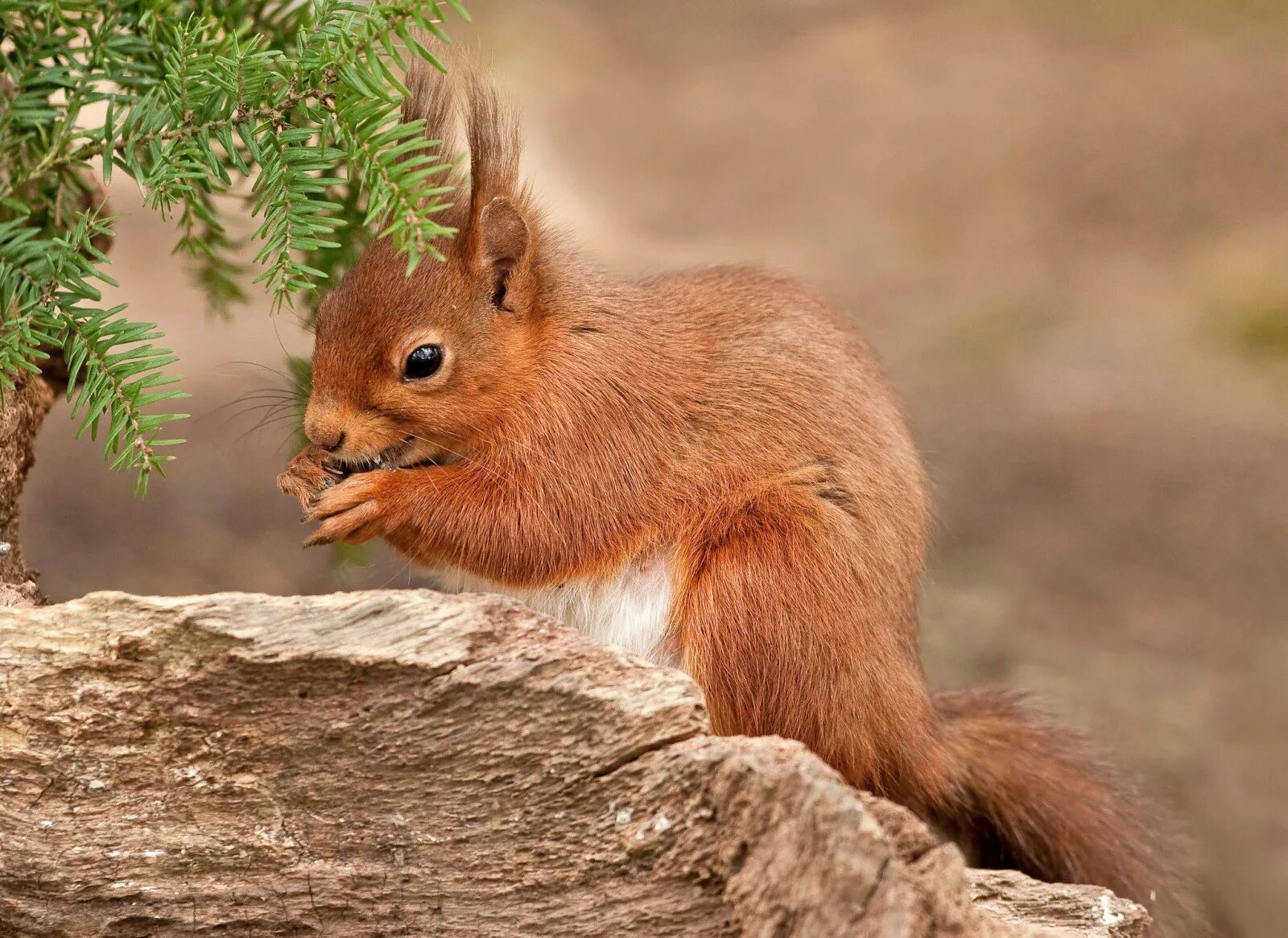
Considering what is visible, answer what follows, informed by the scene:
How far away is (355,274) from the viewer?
1683 millimetres

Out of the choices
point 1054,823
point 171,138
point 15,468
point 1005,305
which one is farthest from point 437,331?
point 1005,305

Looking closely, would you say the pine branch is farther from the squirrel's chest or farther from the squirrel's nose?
the squirrel's chest

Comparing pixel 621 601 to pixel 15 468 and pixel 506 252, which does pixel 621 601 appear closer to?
pixel 506 252

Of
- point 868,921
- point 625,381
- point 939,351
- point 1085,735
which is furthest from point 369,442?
point 939,351

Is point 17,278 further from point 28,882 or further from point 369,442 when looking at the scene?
point 28,882

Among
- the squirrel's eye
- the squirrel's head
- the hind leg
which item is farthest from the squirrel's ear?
the hind leg

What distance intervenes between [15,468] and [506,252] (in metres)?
0.72

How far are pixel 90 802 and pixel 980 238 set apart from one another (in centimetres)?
381

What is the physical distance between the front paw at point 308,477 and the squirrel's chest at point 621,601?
0.69 feet

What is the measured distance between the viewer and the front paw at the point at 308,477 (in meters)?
1.63

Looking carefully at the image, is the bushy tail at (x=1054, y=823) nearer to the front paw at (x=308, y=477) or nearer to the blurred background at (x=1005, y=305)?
the blurred background at (x=1005, y=305)

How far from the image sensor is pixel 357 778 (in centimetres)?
121

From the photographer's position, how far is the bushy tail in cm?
184

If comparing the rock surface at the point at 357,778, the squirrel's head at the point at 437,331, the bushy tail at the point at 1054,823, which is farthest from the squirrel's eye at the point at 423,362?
the bushy tail at the point at 1054,823
